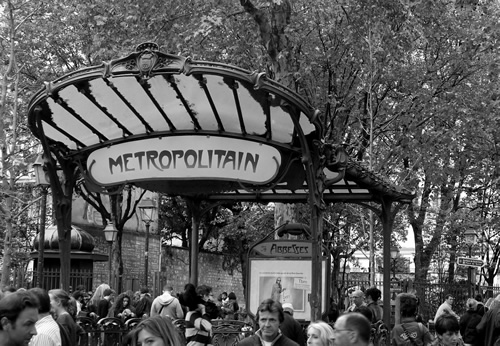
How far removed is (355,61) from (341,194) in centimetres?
1124

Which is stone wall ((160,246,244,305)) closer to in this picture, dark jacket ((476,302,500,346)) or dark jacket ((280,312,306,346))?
dark jacket ((280,312,306,346))

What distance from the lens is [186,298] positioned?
1018 cm

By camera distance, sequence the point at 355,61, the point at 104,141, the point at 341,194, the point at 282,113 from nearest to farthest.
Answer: the point at 282,113 → the point at 104,141 → the point at 341,194 → the point at 355,61

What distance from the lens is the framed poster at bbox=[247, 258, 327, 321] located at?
1248cm

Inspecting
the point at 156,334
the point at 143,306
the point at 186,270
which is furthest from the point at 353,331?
the point at 186,270

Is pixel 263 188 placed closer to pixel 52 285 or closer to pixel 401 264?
pixel 52 285

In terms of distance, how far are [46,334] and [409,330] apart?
159 inches

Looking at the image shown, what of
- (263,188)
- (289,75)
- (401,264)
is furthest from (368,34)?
(401,264)

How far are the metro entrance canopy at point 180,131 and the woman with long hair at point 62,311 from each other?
2.88 m

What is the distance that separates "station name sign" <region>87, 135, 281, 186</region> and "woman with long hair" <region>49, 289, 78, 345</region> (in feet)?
9.55

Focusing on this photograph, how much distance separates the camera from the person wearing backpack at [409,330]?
8594 millimetres

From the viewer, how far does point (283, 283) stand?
1264cm

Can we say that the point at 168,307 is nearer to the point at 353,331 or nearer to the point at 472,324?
the point at 472,324

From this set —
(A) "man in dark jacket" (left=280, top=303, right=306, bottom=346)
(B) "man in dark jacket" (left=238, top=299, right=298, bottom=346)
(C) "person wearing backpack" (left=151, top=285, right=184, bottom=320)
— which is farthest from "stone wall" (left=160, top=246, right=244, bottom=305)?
(B) "man in dark jacket" (left=238, top=299, right=298, bottom=346)
